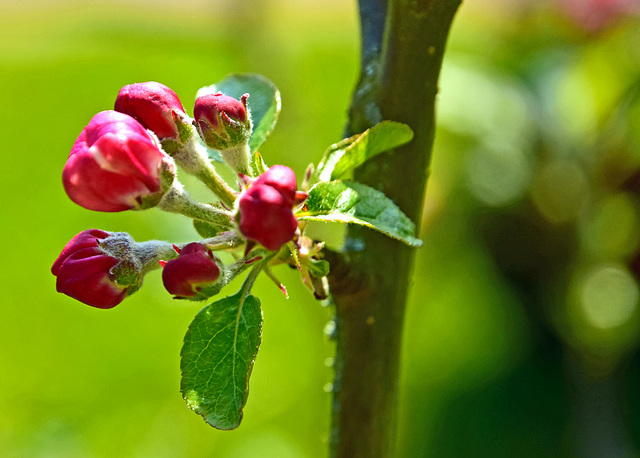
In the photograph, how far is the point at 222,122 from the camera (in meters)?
0.69

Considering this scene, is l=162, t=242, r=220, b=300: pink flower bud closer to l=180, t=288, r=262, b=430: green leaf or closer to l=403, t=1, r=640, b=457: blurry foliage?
l=180, t=288, r=262, b=430: green leaf

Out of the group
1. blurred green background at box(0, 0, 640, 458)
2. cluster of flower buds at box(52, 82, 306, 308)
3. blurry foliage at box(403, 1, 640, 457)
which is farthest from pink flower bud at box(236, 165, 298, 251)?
blurry foliage at box(403, 1, 640, 457)

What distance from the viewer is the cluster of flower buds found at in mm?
585

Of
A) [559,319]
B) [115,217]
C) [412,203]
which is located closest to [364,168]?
[412,203]

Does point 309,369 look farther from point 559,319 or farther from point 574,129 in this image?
point 574,129

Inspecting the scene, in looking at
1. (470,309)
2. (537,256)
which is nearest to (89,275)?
(537,256)

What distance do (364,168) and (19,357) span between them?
2.06 metres

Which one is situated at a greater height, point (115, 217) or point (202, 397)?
point (202, 397)

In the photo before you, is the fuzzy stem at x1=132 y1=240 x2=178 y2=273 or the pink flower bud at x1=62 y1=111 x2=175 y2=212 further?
the fuzzy stem at x1=132 y1=240 x2=178 y2=273

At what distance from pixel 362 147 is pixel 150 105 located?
0.66 ft

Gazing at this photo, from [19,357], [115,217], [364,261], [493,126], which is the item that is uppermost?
[364,261]

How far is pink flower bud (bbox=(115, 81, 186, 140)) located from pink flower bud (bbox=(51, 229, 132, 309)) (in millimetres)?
124

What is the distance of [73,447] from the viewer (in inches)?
79.7

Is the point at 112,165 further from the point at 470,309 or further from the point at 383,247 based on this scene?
the point at 470,309
